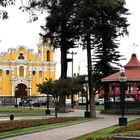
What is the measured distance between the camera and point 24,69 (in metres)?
101

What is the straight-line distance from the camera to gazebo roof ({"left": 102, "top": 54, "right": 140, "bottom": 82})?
136ft

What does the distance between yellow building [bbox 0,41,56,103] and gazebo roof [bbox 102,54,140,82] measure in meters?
53.6

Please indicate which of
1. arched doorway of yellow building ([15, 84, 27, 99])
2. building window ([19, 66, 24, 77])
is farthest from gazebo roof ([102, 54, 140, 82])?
building window ([19, 66, 24, 77])

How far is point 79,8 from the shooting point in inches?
1270

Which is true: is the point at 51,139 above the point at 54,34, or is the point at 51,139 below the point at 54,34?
below

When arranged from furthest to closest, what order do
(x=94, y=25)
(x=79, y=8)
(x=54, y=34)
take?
(x=54, y=34)
(x=94, y=25)
(x=79, y=8)

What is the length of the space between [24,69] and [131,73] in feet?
200

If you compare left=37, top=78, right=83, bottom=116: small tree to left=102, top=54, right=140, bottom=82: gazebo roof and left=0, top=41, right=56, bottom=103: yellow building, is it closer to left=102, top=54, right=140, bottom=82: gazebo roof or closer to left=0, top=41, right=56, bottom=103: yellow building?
left=102, top=54, right=140, bottom=82: gazebo roof

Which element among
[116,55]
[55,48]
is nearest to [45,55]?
[116,55]

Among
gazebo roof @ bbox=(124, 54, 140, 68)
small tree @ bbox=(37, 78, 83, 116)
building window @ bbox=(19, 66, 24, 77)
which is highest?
building window @ bbox=(19, 66, 24, 77)

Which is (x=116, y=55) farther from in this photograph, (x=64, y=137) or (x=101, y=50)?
(x=64, y=137)

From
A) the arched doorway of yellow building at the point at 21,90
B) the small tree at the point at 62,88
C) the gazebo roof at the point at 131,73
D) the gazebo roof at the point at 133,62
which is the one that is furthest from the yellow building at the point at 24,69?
the small tree at the point at 62,88

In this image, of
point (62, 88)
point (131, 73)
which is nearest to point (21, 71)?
point (131, 73)

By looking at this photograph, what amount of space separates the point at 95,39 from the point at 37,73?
67.4 metres
